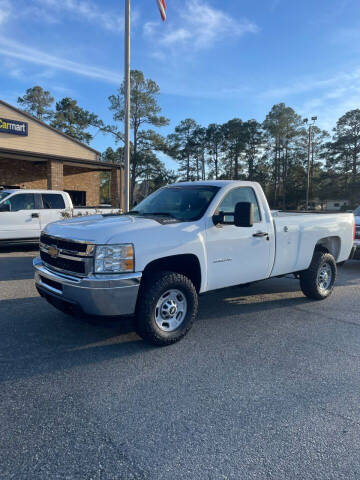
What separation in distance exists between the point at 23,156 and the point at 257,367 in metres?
19.1

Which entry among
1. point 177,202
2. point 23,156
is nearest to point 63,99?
point 23,156

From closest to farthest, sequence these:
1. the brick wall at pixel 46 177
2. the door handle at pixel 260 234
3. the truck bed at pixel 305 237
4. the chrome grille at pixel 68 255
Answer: the chrome grille at pixel 68 255
the door handle at pixel 260 234
the truck bed at pixel 305 237
the brick wall at pixel 46 177

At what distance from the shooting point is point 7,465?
220cm

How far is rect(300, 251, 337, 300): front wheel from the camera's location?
593 cm

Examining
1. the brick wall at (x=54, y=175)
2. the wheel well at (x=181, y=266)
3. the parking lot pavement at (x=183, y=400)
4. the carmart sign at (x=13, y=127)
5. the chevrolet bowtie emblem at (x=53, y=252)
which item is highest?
the carmart sign at (x=13, y=127)

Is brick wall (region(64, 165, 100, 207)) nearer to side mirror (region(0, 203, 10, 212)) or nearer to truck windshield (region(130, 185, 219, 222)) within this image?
side mirror (region(0, 203, 10, 212))

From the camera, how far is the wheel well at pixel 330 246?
245 inches

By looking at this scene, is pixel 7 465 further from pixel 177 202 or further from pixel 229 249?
pixel 177 202

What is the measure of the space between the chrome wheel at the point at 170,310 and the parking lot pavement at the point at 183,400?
0.85 feet

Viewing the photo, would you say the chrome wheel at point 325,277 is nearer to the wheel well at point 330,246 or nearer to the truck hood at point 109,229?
the wheel well at point 330,246

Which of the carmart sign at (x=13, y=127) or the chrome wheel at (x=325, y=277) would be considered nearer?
the chrome wheel at (x=325, y=277)

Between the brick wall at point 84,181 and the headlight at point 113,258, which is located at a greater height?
the brick wall at point 84,181

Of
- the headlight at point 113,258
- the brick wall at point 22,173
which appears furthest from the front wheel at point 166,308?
the brick wall at point 22,173

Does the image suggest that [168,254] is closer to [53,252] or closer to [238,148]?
[53,252]
